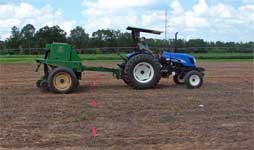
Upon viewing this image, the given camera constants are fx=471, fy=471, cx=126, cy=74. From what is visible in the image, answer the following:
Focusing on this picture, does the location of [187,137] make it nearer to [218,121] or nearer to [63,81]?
[218,121]

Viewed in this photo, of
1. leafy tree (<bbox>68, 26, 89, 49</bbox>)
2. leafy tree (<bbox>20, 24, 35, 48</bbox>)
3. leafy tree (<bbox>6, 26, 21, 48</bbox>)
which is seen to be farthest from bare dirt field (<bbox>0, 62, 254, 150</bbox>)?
leafy tree (<bbox>6, 26, 21, 48</bbox>)

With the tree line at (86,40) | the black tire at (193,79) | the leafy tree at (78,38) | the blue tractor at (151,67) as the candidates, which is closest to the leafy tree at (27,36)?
the tree line at (86,40)

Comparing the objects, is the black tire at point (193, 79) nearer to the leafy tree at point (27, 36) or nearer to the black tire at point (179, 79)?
the black tire at point (179, 79)

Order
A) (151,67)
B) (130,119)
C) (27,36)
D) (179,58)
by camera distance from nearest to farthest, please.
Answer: (130,119)
(151,67)
(179,58)
(27,36)

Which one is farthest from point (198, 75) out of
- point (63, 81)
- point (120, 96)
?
point (63, 81)

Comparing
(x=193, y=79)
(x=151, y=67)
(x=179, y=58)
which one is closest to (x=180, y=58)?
(x=179, y=58)

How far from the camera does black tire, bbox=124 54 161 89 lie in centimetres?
1332

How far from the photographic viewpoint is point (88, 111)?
9.56m

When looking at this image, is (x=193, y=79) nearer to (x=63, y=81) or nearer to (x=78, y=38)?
(x=63, y=81)

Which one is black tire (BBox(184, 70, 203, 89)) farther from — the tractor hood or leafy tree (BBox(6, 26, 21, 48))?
leafy tree (BBox(6, 26, 21, 48))

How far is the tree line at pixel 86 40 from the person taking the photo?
1816 inches

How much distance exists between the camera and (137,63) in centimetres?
1336

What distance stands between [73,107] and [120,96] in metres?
2.06

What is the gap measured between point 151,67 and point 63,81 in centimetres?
257
